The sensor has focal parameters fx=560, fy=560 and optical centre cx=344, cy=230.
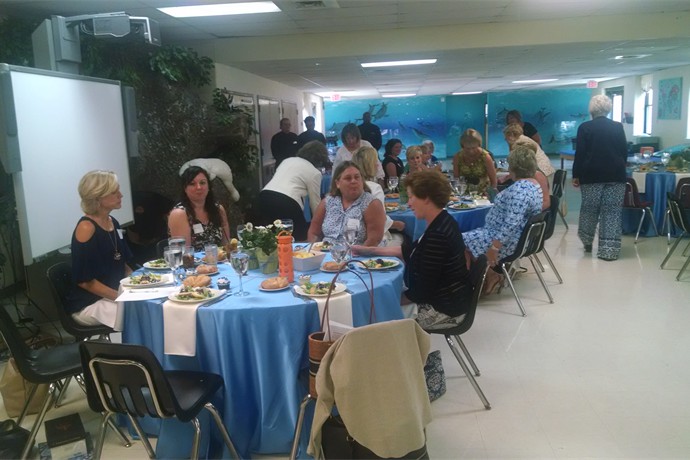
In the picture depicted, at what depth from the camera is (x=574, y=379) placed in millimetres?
3486

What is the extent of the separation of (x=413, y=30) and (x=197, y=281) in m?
5.48

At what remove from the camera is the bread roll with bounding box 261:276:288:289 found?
2785 mm

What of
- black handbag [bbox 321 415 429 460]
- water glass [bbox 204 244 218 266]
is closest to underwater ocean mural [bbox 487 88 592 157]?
water glass [bbox 204 244 218 266]

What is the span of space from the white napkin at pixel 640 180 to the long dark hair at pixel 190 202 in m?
5.93

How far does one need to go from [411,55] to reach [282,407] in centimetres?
618

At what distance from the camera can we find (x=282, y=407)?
2668 millimetres

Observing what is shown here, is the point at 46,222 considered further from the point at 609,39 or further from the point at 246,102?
the point at 609,39

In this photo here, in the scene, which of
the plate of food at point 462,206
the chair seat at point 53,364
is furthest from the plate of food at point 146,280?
the plate of food at point 462,206

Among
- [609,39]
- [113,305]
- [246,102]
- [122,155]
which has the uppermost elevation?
→ [609,39]

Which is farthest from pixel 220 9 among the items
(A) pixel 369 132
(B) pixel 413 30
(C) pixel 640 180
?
(C) pixel 640 180

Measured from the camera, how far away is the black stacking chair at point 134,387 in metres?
2.12

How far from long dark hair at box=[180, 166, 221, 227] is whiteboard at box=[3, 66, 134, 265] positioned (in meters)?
1.01

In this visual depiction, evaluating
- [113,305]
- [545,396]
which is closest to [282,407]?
[113,305]

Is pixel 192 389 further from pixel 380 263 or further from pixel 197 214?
pixel 197 214
